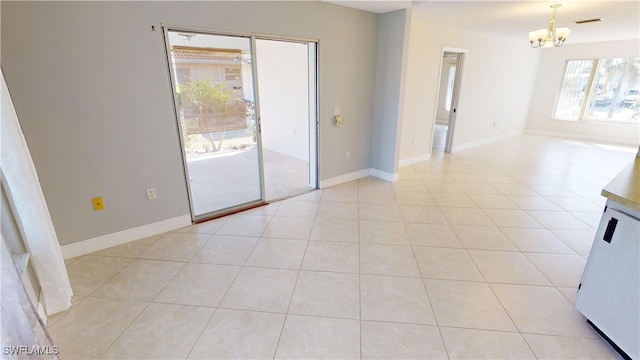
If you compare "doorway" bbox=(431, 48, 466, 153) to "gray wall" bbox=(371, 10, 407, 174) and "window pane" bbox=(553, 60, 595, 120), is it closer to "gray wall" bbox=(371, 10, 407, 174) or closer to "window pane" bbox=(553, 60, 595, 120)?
"gray wall" bbox=(371, 10, 407, 174)

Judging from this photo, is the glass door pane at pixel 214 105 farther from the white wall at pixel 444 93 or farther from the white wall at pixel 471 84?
the white wall at pixel 444 93

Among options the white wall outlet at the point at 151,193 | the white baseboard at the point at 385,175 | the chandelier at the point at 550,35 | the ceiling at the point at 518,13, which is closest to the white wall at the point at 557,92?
the ceiling at the point at 518,13

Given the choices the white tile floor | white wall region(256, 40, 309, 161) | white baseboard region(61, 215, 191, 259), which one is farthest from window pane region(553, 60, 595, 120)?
white baseboard region(61, 215, 191, 259)

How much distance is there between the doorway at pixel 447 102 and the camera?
5.83 meters

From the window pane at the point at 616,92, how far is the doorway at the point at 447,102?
3456 millimetres

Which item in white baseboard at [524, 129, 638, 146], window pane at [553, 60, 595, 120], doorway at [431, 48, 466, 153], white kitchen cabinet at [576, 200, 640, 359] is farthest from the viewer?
window pane at [553, 60, 595, 120]

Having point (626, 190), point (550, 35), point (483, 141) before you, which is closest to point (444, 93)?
point (483, 141)

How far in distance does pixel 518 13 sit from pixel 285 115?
401 centimetres

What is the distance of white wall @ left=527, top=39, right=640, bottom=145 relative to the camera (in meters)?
7.10

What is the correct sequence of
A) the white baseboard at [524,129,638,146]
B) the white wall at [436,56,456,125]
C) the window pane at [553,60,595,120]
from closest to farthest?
1. the white baseboard at [524,129,638,146]
2. the window pane at [553,60,595,120]
3. the white wall at [436,56,456,125]

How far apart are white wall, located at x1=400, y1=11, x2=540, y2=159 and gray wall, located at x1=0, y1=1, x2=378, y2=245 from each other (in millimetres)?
2545

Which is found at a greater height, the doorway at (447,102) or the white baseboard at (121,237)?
the doorway at (447,102)

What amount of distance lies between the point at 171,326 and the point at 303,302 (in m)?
0.85

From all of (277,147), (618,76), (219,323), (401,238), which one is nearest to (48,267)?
(219,323)
